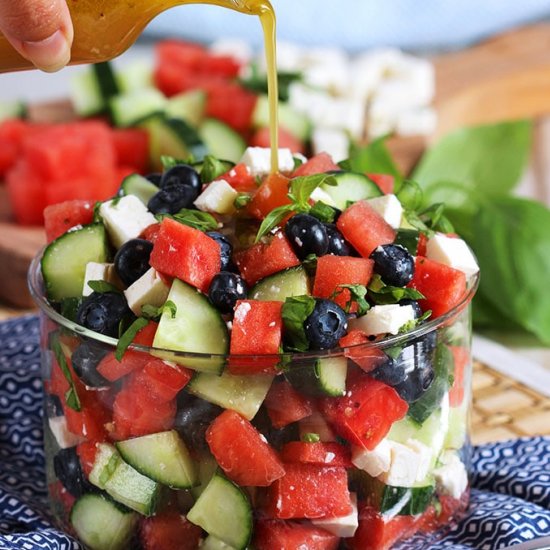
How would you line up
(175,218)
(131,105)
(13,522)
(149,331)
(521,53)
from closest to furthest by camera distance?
(149,331) → (175,218) → (13,522) → (131,105) → (521,53)

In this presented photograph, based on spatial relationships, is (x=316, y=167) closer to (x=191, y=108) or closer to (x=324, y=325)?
(x=324, y=325)

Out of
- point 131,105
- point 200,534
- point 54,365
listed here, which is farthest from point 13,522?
point 131,105

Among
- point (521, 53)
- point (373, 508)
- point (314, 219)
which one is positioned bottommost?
point (521, 53)

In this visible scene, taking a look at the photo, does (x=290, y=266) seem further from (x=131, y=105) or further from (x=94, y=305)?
(x=131, y=105)

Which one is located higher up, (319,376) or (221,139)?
(319,376)

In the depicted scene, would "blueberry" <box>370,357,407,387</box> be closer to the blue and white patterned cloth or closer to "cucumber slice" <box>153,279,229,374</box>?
"cucumber slice" <box>153,279,229,374</box>

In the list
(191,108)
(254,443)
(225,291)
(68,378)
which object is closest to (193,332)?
(225,291)

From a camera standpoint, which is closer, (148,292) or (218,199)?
(148,292)
